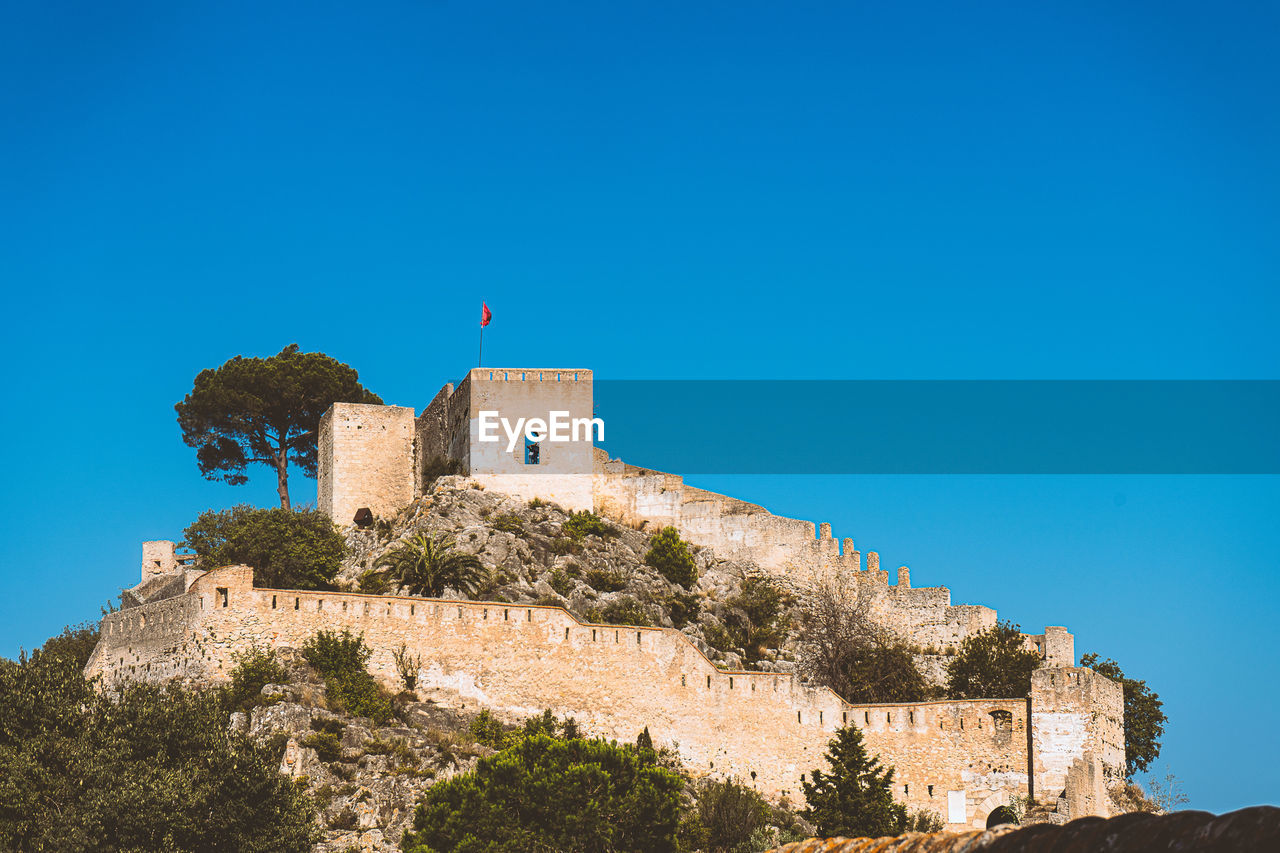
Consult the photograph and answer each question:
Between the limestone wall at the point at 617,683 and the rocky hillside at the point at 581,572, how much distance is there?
11.9 feet

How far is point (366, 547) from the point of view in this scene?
52.4 meters

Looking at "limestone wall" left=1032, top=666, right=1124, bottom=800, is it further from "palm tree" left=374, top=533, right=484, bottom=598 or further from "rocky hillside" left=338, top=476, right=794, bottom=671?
"palm tree" left=374, top=533, right=484, bottom=598

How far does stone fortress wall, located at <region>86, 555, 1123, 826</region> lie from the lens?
37.8 meters

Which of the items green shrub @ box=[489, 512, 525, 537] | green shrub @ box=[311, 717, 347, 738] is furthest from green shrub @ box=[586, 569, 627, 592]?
green shrub @ box=[311, 717, 347, 738]

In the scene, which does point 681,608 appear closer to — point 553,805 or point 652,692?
point 652,692

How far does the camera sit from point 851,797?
35.8 meters

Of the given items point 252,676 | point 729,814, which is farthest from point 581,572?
point 252,676

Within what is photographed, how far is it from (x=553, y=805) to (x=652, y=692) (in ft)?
28.4

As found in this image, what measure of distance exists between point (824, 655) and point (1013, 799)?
11.1 meters

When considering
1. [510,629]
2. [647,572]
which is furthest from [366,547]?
[510,629]

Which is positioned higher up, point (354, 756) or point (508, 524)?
point (508, 524)

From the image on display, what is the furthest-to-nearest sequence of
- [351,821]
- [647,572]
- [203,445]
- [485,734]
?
[203,445] < [647,572] < [485,734] < [351,821]

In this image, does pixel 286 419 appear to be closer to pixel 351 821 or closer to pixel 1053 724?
pixel 351 821

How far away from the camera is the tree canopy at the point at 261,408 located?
6122 cm
